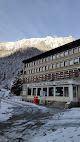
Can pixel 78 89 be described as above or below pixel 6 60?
below

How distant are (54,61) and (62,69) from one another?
4029 mm

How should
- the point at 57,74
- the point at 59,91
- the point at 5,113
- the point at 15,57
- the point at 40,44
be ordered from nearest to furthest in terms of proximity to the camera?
1. the point at 5,113
2. the point at 59,91
3. the point at 57,74
4. the point at 15,57
5. the point at 40,44

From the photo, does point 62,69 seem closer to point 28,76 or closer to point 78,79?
point 78,79

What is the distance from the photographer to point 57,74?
23734 mm

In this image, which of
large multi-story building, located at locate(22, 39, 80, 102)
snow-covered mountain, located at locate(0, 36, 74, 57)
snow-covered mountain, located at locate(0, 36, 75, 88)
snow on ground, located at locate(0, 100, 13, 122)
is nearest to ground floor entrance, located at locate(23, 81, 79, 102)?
large multi-story building, located at locate(22, 39, 80, 102)

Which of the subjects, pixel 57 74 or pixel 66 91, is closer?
pixel 66 91

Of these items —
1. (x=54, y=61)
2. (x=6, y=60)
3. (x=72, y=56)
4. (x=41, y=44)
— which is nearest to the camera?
(x=72, y=56)

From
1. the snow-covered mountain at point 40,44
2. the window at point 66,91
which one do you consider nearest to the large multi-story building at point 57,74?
the window at point 66,91

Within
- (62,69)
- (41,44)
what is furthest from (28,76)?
(41,44)

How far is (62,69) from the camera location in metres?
28.2

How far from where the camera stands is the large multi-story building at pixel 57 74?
60.3ft

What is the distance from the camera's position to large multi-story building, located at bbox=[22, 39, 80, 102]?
1839 centimetres

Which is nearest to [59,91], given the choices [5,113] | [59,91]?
[59,91]

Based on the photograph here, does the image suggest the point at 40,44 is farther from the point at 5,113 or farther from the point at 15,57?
the point at 5,113
